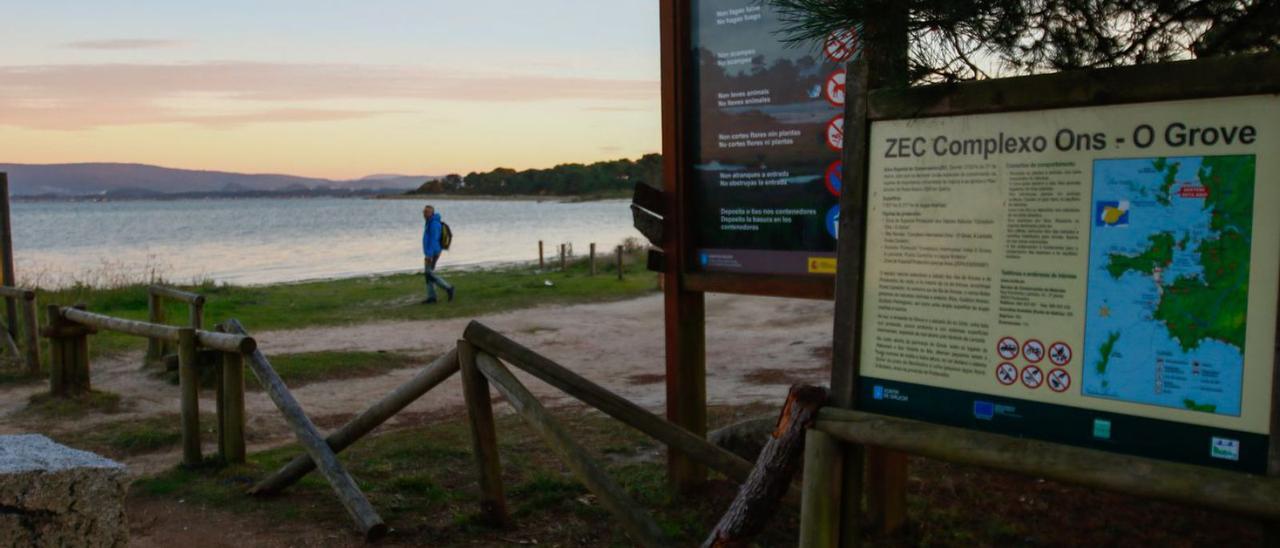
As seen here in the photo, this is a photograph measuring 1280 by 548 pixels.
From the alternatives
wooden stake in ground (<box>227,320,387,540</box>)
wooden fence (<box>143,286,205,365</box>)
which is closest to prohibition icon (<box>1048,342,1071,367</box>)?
wooden stake in ground (<box>227,320,387,540</box>)

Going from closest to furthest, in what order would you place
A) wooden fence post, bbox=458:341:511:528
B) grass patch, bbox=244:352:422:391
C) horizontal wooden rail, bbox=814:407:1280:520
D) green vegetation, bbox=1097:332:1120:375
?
horizontal wooden rail, bbox=814:407:1280:520 → green vegetation, bbox=1097:332:1120:375 → wooden fence post, bbox=458:341:511:528 → grass patch, bbox=244:352:422:391

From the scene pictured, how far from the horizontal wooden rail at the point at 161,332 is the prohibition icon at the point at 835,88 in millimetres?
3843

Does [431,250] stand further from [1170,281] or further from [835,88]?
[1170,281]

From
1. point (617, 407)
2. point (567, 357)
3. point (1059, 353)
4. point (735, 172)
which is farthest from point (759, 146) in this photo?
point (567, 357)

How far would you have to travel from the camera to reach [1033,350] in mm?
3176

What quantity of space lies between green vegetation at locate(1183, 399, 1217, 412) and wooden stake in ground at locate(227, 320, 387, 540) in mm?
4047

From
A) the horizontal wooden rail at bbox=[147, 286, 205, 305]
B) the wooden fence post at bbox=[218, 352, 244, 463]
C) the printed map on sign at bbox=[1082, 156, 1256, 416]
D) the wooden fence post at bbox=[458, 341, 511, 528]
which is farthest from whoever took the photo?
the horizontal wooden rail at bbox=[147, 286, 205, 305]

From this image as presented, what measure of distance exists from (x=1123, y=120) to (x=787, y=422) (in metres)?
1.38

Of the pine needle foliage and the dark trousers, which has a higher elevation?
the pine needle foliage

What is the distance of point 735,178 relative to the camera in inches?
226

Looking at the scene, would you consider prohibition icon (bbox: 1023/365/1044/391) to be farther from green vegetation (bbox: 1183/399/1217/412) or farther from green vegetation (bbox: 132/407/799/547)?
green vegetation (bbox: 132/407/799/547)

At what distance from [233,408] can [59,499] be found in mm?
3432

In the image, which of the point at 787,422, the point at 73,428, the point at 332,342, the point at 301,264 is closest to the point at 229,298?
the point at 332,342

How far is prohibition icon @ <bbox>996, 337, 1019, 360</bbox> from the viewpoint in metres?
3.21
